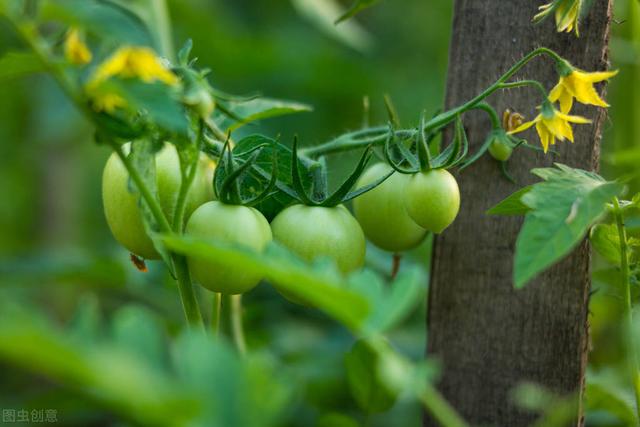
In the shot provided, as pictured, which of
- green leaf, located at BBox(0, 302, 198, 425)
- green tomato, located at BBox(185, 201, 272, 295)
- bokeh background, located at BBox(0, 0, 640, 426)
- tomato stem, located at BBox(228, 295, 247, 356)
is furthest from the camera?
bokeh background, located at BBox(0, 0, 640, 426)

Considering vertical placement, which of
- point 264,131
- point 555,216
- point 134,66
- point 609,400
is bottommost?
point 609,400

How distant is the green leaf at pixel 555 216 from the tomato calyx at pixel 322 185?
0.10 metres

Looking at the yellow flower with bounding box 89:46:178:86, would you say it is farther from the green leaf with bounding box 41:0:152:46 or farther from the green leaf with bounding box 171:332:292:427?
the green leaf with bounding box 171:332:292:427

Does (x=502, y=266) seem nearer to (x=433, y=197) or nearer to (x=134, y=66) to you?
(x=433, y=197)

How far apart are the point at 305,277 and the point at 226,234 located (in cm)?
17

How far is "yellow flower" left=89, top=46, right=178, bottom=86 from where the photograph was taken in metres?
0.44

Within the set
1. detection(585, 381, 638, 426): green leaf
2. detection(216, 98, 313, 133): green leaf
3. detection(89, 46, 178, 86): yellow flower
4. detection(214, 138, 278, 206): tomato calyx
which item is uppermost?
detection(216, 98, 313, 133): green leaf

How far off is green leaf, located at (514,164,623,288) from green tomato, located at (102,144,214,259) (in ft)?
0.75

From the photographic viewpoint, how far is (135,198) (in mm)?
549

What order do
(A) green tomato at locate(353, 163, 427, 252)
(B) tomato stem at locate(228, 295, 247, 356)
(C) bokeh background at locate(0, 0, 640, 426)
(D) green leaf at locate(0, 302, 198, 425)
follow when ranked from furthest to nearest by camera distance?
(C) bokeh background at locate(0, 0, 640, 426), (B) tomato stem at locate(228, 295, 247, 356), (A) green tomato at locate(353, 163, 427, 252), (D) green leaf at locate(0, 302, 198, 425)

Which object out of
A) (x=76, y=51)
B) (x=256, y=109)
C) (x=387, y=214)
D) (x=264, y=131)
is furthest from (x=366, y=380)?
(x=264, y=131)

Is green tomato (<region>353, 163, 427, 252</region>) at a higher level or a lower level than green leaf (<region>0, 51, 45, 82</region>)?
lower

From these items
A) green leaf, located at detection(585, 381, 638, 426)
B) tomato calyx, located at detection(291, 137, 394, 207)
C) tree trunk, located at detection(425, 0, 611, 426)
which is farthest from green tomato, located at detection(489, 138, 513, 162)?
green leaf, located at detection(585, 381, 638, 426)

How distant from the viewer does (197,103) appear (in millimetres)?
480
